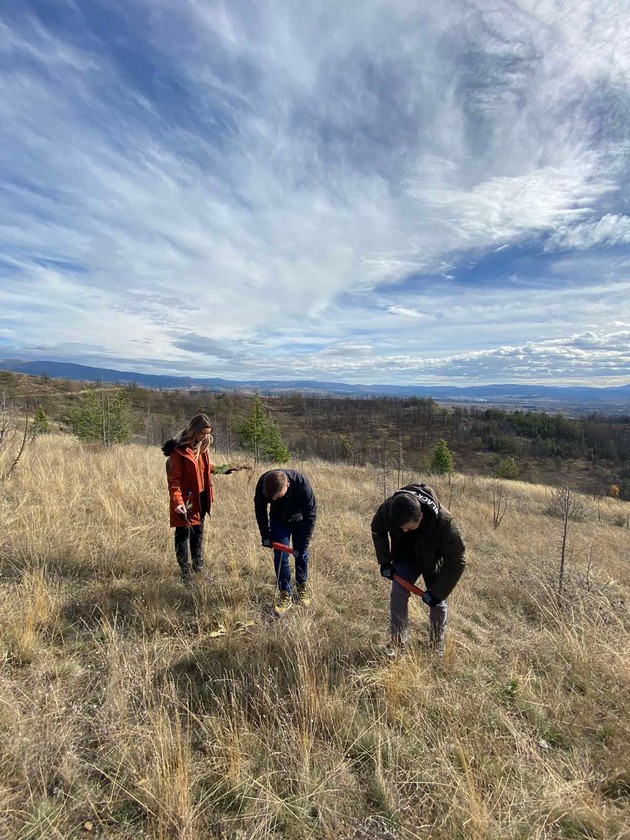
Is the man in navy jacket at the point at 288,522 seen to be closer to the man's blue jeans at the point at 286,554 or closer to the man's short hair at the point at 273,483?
the man's blue jeans at the point at 286,554

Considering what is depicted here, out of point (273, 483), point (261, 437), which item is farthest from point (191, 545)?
point (261, 437)

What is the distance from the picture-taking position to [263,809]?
180cm


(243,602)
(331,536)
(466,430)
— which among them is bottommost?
(466,430)

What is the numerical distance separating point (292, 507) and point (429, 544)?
1.28 m

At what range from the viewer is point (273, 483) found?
11.3 feet

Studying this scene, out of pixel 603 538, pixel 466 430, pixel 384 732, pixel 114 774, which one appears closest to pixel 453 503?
pixel 603 538

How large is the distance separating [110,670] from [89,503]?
339cm

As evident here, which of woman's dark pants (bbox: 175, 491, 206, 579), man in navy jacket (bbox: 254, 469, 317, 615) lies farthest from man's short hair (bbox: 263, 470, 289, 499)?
woman's dark pants (bbox: 175, 491, 206, 579)

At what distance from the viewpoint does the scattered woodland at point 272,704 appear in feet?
5.95

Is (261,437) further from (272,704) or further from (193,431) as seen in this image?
(272,704)

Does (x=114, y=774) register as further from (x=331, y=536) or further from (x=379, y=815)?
(x=331, y=536)

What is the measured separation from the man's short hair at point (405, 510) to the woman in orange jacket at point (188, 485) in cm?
189

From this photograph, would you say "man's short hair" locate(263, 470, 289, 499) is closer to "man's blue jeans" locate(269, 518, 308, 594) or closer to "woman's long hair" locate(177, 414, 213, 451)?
"man's blue jeans" locate(269, 518, 308, 594)

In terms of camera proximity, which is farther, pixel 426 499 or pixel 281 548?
pixel 281 548
